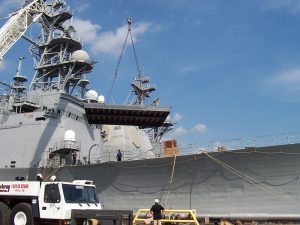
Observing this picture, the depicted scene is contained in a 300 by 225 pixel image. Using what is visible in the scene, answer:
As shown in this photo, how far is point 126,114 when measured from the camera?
2072 cm

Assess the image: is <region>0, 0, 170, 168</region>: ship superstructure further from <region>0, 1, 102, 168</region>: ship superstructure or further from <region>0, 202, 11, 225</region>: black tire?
<region>0, 202, 11, 225</region>: black tire

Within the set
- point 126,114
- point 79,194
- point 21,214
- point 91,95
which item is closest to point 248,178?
point 126,114

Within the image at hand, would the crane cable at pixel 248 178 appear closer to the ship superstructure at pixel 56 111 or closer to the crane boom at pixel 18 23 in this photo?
the ship superstructure at pixel 56 111

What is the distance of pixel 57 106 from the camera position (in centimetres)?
2420

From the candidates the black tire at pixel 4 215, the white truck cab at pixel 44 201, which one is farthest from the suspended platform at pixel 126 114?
the black tire at pixel 4 215

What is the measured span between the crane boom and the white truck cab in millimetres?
13011

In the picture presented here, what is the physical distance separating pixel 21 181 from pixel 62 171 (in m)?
11.3

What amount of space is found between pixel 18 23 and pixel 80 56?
5.16 meters

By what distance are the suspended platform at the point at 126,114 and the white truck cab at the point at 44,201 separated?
30.0 ft

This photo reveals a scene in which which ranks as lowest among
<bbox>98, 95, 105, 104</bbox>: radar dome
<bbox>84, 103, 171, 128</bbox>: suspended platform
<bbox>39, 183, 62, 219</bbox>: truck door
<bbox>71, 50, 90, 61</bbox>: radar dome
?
<bbox>39, 183, 62, 219</bbox>: truck door

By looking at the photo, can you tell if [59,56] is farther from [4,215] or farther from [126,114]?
[4,215]

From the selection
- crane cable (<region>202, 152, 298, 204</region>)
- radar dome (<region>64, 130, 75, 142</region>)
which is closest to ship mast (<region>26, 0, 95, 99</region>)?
radar dome (<region>64, 130, 75, 142</region>)

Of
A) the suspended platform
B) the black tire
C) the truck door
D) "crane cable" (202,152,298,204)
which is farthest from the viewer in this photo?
the suspended platform

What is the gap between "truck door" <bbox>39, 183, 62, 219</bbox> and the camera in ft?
32.5
